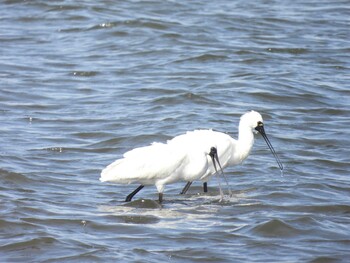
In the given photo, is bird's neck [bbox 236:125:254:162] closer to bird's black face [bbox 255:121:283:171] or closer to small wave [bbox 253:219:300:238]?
bird's black face [bbox 255:121:283:171]

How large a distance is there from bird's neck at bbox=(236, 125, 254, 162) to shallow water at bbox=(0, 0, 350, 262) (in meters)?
0.37

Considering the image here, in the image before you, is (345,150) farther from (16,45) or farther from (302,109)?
(16,45)

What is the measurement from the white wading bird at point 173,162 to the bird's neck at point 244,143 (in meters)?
0.28

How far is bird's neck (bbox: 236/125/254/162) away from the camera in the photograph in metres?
12.6

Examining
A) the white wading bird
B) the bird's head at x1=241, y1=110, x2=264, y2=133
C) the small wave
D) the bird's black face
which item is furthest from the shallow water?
the bird's head at x1=241, y1=110, x2=264, y2=133

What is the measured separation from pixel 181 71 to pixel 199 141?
7.74 m

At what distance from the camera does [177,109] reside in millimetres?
16719

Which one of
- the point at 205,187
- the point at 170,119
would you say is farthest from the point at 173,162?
the point at 170,119

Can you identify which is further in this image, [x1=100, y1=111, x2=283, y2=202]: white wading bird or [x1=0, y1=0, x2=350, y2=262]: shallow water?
[x1=100, y1=111, x2=283, y2=202]: white wading bird

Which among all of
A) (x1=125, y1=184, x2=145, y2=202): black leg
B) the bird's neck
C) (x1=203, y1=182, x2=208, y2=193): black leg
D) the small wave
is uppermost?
the bird's neck

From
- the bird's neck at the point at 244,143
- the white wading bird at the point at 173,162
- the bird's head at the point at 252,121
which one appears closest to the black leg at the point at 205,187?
the white wading bird at the point at 173,162

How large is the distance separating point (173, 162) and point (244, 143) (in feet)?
4.88

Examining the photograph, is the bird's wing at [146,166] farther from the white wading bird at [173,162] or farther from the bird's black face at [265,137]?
the bird's black face at [265,137]

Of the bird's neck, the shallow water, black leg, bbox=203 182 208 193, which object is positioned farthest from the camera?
the bird's neck
